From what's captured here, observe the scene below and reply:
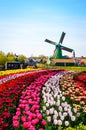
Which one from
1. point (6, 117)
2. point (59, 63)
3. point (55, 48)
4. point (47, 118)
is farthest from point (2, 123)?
point (59, 63)

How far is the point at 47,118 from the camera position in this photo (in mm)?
9070

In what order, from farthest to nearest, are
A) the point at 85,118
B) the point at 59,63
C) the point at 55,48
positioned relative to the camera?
1. the point at 59,63
2. the point at 55,48
3. the point at 85,118

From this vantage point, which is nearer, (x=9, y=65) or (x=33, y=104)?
(x=33, y=104)

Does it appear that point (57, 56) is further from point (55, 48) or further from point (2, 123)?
point (2, 123)

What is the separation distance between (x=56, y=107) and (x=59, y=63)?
8334 cm

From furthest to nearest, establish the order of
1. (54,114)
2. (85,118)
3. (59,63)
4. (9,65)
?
1. (59,63)
2. (9,65)
3. (85,118)
4. (54,114)

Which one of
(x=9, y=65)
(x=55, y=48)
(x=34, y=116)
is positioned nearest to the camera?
(x=34, y=116)

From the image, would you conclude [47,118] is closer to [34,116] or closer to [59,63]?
[34,116]

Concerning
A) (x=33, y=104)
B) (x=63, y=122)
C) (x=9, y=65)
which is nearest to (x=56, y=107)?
(x=33, y=104)

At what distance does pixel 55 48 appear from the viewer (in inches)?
3413

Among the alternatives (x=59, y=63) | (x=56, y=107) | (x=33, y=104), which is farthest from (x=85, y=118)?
(x=59, y=63)

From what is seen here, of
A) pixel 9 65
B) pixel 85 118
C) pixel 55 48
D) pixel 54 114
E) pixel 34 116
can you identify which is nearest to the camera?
pixel 34 116

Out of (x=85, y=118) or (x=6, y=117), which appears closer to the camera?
(x=6, y=117)

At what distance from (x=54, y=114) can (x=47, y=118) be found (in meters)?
0.71
